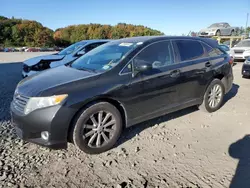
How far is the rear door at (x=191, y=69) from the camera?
13.4 ft

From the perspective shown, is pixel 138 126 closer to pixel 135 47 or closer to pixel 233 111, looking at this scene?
pixel 135 47

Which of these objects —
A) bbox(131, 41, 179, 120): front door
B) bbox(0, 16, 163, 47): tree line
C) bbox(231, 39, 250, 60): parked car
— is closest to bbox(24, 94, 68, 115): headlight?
bbox(131, 41, 179, 120): front door

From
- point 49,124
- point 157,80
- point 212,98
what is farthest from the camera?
point 212,98

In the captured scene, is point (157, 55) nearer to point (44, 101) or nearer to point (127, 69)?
point (127, 69)

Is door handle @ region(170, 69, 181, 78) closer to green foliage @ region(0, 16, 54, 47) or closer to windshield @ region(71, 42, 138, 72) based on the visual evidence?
windshield @ region(71, 42, 138, 72)

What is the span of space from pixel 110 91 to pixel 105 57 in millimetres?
940

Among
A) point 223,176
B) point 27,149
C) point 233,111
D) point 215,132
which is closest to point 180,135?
point 215,132

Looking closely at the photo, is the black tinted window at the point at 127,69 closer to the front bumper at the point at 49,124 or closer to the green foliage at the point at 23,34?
the front bumper at the point at 49,124

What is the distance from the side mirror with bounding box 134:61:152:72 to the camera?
3.41m

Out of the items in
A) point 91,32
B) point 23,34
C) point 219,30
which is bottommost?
point 219,30

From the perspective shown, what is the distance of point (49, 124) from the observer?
110 inches

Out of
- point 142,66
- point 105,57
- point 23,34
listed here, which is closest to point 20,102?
point 105,57

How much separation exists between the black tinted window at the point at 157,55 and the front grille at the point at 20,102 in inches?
69.1

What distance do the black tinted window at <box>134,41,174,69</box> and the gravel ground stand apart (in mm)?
1214
